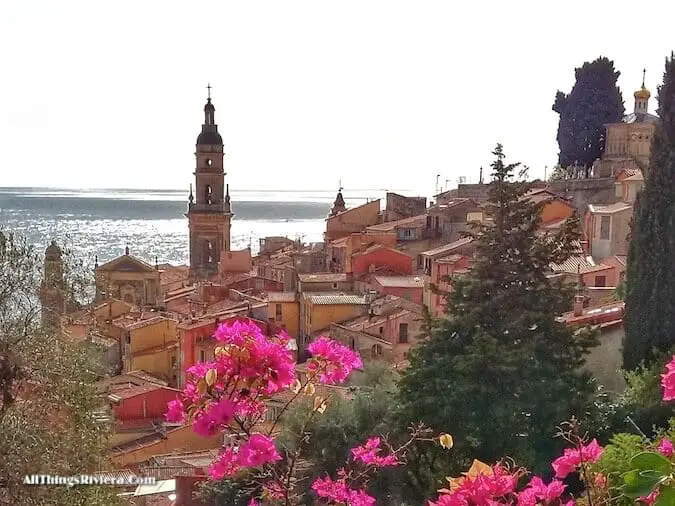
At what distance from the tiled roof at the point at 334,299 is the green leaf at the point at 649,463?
748 inches

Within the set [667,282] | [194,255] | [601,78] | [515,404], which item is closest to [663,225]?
[667,282]

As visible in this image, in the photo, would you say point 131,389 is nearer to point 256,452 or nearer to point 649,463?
point 256,452

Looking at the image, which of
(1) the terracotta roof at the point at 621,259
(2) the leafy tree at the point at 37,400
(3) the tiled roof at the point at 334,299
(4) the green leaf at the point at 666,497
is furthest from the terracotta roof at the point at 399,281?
(4) the green leaf at the point at 666,497

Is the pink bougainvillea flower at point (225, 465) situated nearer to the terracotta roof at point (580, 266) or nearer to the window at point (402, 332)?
the terracotta roof at point (580, 266)

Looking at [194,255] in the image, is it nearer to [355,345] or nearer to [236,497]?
[355,345]

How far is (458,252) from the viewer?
20.5 meters

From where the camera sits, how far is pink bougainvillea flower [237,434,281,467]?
3234 millimetres

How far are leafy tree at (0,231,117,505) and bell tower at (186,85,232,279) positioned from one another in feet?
101

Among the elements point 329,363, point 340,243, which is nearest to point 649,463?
point 329,363

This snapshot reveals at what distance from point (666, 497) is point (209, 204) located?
36803mm

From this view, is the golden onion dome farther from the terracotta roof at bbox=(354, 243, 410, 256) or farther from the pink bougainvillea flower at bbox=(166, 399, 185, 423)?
the pink bougainvillea flower at bbox=(166, 399, 185, 423)

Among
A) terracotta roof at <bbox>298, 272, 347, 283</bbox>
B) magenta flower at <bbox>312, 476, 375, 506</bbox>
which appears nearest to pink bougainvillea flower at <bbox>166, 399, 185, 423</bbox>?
magenta flower at <bbox>312, 476, 375, 506</bbox>

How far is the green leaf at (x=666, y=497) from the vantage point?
1.86 m

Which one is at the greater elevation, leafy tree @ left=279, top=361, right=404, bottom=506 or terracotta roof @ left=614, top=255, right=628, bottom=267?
terracotta roof @ left=614, top=255, right=628, bottom=267
